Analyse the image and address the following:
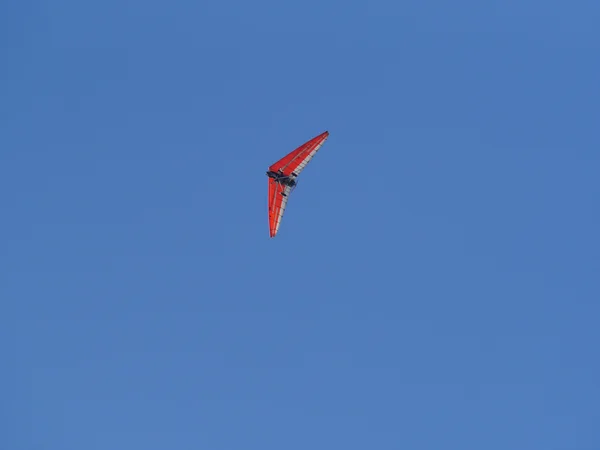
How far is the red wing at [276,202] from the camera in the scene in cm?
12669

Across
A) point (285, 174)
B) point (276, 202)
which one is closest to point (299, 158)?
point (285, 174)

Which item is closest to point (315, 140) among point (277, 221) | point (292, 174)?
point (292, 174)

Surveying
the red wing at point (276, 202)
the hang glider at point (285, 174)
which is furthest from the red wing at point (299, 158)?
the red wing at point (276, 202)

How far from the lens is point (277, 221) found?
127062 millimetres

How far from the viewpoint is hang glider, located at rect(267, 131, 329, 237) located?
126500mm

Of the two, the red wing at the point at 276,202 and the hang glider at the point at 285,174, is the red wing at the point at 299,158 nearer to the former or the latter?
the hang glider at the point at 285,174

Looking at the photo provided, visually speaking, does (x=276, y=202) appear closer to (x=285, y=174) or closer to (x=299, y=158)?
(x=285, y=174)

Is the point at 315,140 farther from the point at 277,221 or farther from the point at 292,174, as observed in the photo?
the point at 277,221

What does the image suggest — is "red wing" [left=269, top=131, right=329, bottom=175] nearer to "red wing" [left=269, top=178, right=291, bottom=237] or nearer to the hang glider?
the hang glider

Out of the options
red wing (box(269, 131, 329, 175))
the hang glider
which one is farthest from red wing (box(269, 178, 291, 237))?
red wing (box(269, 131, 329, 175))

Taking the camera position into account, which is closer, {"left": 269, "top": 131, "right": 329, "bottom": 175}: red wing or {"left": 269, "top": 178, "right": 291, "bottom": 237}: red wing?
{"left": 269, "top": 131, "right": 329, "bottom": 175}: red wing

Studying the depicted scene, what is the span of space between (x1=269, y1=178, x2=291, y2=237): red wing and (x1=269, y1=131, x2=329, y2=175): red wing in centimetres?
267

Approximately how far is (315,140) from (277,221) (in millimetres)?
14885

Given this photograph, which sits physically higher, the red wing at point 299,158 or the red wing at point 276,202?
the red wing at point 299,158
